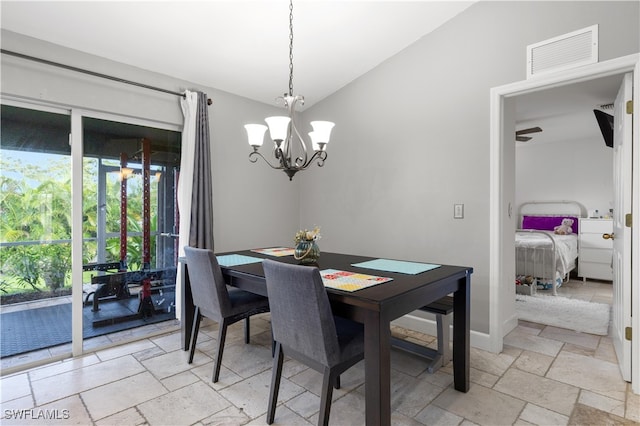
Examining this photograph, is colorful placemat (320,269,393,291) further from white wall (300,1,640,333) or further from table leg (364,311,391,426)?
white wall (300,1,640,333)

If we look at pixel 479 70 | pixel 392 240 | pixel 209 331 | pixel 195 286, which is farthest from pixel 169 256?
pixel 479 70

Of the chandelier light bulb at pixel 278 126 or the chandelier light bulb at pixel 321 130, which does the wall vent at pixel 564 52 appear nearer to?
the chandelier light bulb at pixel 321 130

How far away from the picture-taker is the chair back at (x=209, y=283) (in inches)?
89.0

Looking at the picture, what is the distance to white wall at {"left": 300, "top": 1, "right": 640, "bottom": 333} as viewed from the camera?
248cm

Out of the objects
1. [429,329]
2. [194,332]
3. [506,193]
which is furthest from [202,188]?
[506,193]

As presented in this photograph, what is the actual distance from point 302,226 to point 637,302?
10.6 ft

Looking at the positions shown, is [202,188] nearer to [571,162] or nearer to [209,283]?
[209,283]

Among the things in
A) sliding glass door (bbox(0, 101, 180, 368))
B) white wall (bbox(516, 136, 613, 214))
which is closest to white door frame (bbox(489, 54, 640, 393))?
sliding glass door (bbox(0, 101, 180, 368))

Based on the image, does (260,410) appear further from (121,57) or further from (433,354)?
(121,57)

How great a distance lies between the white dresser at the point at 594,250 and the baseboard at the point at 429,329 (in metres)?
3.80

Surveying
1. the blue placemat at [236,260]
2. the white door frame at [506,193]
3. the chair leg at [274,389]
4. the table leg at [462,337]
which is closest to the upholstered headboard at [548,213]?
the white door frame at [506,193]

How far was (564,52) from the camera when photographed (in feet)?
7.63

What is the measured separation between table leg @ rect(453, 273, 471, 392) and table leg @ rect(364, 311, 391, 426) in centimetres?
82

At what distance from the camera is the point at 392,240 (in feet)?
11.1
